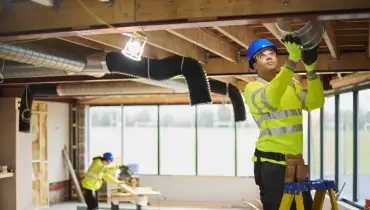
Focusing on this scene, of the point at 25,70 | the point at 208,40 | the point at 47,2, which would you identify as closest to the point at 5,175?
the point at 25,70

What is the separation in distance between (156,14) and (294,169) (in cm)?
119

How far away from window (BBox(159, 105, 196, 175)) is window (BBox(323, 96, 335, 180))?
3.42 m

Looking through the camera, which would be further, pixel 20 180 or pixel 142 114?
pixel 142 114

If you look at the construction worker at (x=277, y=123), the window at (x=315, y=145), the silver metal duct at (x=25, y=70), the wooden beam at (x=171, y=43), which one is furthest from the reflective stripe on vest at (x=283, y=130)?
the window at (x=315, y=145)

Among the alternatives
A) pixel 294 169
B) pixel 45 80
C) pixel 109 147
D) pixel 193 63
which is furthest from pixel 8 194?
pixel 294 169

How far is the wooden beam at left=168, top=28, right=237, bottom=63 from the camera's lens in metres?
3.80

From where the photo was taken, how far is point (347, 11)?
2.50 m

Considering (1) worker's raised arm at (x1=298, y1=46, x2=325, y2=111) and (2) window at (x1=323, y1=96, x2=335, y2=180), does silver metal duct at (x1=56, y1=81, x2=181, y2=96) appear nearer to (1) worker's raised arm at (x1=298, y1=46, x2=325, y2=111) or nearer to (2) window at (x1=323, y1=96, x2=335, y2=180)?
(2) window at (x1=323, y1=96, x2=335, y2=180)

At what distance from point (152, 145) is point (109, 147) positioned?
42.1 inches

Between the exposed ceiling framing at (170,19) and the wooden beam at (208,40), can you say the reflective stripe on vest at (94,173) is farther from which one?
the exposed ceiling framing at (170,19)

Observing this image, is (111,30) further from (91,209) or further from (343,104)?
(91,209)

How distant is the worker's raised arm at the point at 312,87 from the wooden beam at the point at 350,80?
335 centimetres

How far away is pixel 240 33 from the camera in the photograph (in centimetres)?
398

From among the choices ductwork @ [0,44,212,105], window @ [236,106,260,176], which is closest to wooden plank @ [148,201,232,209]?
window @ [236,106,260,176]
